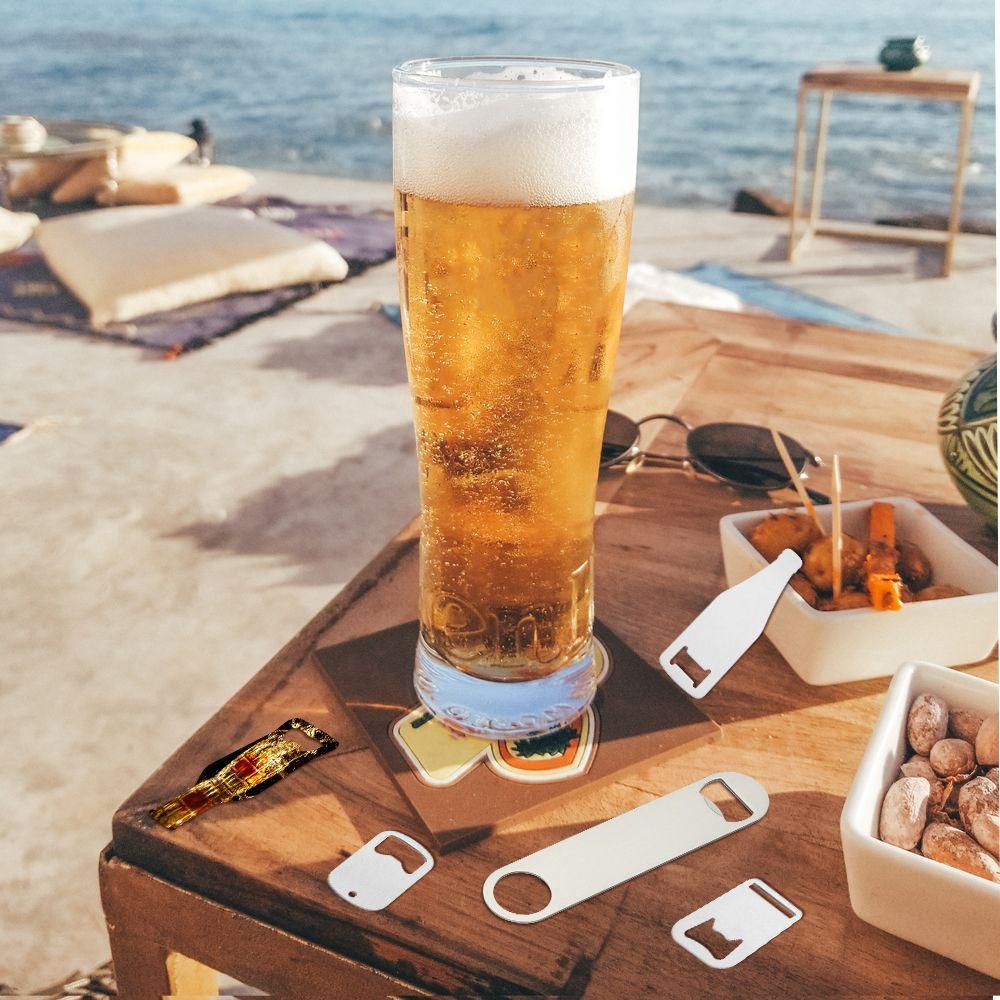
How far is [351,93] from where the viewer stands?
23234 mm

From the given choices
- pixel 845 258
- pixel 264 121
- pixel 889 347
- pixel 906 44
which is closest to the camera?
pixel 889 347

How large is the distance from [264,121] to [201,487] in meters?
17.8

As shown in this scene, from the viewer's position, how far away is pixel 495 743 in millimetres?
791

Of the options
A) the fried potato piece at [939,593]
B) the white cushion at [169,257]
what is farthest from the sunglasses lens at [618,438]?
the white cushion at [169,257]

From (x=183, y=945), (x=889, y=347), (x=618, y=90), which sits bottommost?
(x=183, y=945)

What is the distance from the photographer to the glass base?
0.79 m

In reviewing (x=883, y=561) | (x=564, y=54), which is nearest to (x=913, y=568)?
(x=883, y=561)

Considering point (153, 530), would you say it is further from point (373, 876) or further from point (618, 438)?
point (373, 876)

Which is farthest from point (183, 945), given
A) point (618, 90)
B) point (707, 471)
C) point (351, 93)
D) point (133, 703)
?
point (351, 93)

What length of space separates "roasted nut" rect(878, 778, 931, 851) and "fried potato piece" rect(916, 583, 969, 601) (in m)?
0.28

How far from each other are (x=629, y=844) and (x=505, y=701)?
152 millimetres

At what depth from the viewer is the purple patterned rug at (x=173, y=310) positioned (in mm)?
4066

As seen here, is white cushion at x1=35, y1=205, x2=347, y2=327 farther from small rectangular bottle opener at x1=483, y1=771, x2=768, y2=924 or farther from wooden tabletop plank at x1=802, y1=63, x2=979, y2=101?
small rectangular bottle opener at x1=483, y1=771, x2=768, y2=924

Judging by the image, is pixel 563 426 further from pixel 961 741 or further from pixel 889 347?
pixel 889 347
